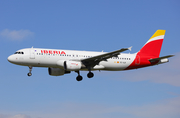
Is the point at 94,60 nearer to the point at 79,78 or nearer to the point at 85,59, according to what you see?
the point at 85,59

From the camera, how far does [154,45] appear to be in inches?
1944

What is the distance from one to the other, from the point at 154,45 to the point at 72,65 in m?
15.8

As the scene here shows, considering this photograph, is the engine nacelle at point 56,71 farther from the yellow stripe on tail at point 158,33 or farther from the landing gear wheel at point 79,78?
the yellow stripe on tail at point 158,33

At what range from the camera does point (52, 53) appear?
136 ft

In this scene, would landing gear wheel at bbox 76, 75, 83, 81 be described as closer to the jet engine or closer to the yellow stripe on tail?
the jet engine

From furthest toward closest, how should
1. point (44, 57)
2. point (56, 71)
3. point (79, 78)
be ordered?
point (79, 78) < point (56, 71) < point (44, 57)

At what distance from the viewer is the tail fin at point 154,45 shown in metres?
48.4

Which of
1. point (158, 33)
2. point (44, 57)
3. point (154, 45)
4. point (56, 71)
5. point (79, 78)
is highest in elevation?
point (158, 33)

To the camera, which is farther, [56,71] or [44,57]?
[56,71]

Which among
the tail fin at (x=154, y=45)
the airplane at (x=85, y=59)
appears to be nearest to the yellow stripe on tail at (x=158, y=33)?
the tail fin at (x=154, y=45)

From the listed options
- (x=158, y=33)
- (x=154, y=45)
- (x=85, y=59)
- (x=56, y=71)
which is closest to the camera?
(x=85, y=59)

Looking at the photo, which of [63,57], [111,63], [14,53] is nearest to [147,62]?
[111,63]

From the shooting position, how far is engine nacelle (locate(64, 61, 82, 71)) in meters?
41.1

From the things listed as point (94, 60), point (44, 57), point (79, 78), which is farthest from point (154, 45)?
point (44, 57)
